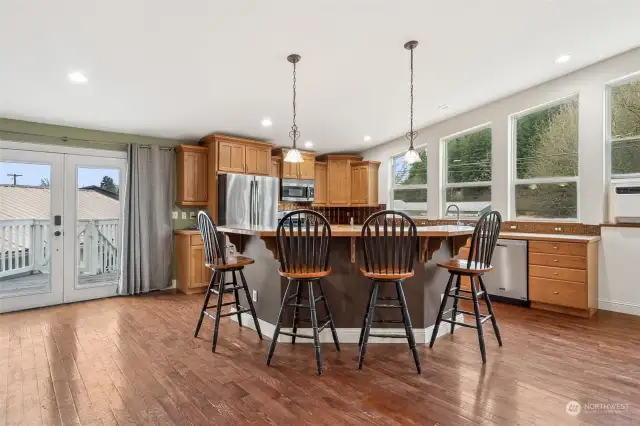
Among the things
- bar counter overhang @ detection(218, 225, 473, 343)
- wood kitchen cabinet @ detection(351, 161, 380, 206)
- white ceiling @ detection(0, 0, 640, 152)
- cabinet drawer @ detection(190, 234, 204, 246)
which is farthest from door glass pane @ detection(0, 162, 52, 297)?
wood kitchen cabinet @ detection(351, 161, 380, 206)

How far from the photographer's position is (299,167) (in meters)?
6.42

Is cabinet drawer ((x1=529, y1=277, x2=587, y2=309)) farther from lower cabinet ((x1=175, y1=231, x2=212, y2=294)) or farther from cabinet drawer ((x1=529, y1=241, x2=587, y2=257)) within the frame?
lower cabinet ((x1=175, y1=231, x2=212, y2=294))

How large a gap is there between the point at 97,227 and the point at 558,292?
5.89 metres

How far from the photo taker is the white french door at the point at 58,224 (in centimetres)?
417

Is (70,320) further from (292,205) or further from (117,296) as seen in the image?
(292,205)

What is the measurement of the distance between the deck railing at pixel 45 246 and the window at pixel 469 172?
16.8 ft

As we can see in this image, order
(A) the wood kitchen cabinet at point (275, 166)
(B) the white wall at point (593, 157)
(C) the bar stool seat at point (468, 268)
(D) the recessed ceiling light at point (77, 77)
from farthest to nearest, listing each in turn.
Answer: (A) the wood kitchen cabinet at point (275, 166) < (B) the white wall at point (593, 157) < (D) the recessed ceiling light at point (77, 77) < (C) the bar stool seat at point (468, 268)

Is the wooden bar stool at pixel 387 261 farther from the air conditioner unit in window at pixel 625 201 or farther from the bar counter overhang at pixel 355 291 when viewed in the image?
the air conditioner unit in window at pixel 625 201

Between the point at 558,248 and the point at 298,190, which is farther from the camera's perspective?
the point at 298,190

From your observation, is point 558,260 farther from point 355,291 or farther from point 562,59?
point 355,291

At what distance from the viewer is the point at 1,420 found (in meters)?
1.98

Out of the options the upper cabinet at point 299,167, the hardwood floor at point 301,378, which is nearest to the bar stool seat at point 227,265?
the hardwood floor at point 301,378

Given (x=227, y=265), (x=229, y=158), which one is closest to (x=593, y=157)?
(x=227, y=265)

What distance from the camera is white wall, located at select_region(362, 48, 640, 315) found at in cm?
400
